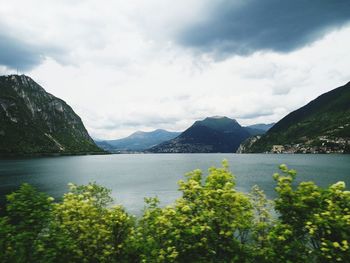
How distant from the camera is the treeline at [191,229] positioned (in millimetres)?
11867

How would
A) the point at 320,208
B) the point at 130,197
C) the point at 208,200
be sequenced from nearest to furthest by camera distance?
the point at 320,208 < the point at 208,200 < the point at 130,197

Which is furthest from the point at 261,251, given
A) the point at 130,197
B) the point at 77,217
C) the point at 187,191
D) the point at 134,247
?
the point at 130,197

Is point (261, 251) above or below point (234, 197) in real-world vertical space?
below

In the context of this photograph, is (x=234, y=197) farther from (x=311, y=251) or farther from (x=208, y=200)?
(x=311, y=251)

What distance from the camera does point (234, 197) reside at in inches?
518

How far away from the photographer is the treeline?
11867 millimetres

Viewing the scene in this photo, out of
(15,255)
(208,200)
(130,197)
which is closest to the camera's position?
(15,255)

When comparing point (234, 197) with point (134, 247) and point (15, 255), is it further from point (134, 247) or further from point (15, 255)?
point (15, 255)

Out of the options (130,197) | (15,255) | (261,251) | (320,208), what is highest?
(320,208)

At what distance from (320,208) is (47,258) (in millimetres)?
11615

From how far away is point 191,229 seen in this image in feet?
41.8

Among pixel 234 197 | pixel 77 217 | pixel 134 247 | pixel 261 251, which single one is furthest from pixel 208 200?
pixel 77 217

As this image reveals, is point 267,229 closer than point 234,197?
No

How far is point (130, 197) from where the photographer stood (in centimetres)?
10131
